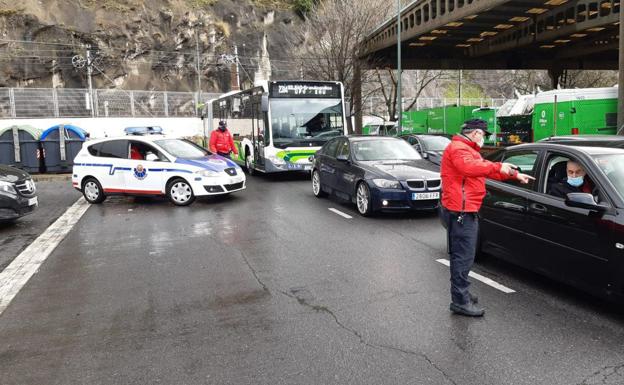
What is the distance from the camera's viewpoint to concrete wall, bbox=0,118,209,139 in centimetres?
3312

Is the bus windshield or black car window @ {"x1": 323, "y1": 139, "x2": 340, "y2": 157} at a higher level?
the bus windshield

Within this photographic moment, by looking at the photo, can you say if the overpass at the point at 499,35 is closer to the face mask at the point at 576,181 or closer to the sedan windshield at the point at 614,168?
the sedan windshield at the point at 614,168

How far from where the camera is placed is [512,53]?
1271 inches

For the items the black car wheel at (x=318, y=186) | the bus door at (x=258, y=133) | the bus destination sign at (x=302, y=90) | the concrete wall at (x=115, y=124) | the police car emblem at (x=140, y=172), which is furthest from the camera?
the concrete wall at (x=115, y=124)

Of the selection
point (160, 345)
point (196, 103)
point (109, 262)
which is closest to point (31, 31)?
point (196, 103)

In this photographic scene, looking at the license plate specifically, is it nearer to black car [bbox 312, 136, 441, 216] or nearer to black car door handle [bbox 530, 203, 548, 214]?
black car [bbox 312, 136, 441, 216]

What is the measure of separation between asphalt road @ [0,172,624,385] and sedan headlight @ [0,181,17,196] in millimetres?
2117

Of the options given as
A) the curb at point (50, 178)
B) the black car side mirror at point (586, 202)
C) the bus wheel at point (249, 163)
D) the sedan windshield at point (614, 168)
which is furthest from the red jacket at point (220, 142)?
the black car side mirror at point (586, 202)

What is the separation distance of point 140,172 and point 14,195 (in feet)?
9.83

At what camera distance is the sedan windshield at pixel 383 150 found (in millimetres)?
10555

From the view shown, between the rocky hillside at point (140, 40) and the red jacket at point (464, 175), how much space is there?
46678mm

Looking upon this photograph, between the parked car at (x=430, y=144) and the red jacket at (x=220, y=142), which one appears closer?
the parked car at (x=430, y=144)

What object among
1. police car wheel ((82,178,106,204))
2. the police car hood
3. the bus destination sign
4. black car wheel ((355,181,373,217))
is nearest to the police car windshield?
the police car hood

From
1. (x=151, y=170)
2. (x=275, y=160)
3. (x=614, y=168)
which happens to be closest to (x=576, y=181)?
(x=614, y=168)
